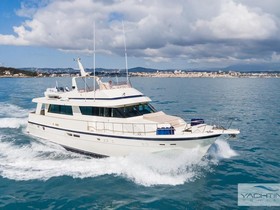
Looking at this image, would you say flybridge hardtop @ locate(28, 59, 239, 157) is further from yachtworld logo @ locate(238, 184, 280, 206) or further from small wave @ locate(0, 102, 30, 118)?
small wave @ locate(0, 102, 30, 118)

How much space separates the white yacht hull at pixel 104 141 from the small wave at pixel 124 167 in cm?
37

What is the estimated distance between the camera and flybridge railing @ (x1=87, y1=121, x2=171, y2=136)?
51.6ft

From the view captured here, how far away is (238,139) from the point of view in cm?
2166

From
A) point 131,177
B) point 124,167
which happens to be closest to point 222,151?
point 124,167

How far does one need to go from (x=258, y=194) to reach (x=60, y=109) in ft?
40.8

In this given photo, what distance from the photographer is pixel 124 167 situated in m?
15.2

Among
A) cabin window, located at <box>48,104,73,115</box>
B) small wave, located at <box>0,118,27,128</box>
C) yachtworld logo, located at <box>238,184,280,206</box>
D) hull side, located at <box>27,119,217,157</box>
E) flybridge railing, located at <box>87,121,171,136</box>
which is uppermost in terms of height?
cabin window, located at <box>48,104,73,115</box>

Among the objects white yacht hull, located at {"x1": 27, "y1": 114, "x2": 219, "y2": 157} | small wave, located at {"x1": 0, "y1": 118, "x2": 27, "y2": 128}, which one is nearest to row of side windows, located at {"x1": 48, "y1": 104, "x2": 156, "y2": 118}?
white yacht hull, located at {"x1": 27, "y1": 114, "x2": 219, "y2": 157}

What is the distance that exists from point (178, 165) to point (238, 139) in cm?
851

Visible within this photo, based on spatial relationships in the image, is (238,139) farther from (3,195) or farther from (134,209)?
(3,195)

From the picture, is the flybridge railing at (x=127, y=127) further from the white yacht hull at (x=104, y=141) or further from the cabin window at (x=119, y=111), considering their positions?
the cabin window at (x=119, y=111)

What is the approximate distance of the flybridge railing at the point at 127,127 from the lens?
51.6 feet

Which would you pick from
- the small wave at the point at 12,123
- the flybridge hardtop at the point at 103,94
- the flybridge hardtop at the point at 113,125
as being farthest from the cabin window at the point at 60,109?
the small wave at the point at 12,123

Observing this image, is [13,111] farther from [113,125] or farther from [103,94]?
[113,125]
